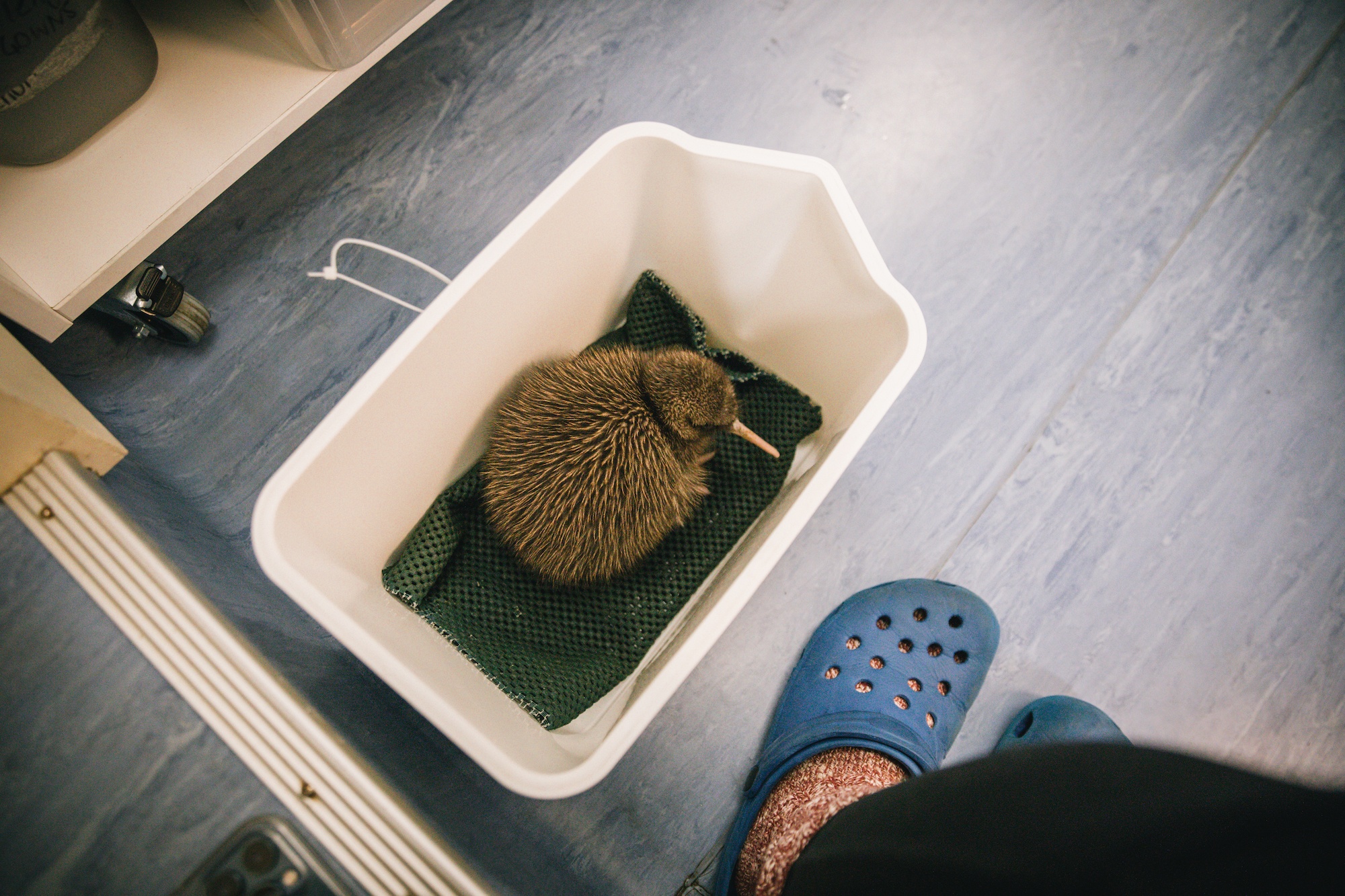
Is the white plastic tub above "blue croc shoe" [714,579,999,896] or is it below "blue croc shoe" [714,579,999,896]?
above

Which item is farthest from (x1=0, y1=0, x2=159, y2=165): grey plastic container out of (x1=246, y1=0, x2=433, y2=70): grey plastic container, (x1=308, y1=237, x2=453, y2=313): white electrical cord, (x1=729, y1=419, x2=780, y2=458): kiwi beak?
(x1=729, y1=419, x2=780, y2=458): kiwi beak

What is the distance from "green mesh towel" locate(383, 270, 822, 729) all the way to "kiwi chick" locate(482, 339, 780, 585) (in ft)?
0.22

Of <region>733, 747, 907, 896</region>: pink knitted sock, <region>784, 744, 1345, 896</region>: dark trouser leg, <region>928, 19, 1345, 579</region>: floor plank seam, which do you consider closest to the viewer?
<region>784, 744, 1345, 896</region>: dark trouser leg

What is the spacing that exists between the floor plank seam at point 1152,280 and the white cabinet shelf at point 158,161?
4.12 feet

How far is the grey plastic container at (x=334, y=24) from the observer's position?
0.85m

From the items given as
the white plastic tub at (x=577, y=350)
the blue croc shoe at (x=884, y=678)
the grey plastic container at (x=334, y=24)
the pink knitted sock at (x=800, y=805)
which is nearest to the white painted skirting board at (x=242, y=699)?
the white plastic tub at (x=577, y=350)

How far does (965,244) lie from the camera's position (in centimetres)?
124

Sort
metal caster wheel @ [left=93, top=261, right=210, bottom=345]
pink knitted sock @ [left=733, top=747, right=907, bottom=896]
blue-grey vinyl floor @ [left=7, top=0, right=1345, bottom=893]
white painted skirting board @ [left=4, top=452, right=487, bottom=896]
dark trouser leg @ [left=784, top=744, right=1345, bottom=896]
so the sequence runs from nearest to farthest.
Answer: dark trouser leg @ [left=784, top=744, right=1345, bottom=896], white painted skirting board @ [left=4, top=452, right=487, bottom=896], pink knitted sock @ [left=733, top=747, right=907, bottom=896], metal caster wheel @ [left=93, top=261, right=210, bottom=345], blue-grey vinyl floor @ [left=7, top=0, right=1345, bottom=893]

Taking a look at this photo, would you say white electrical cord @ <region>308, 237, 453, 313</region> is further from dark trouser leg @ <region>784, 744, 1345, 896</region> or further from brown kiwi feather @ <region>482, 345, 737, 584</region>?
dark trouser leg @ <region>784, 744, 1345, 896</region>

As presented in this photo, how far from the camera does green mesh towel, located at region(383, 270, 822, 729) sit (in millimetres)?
886

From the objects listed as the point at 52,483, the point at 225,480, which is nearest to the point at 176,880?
the point at 52,483

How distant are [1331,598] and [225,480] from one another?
194 centimetres

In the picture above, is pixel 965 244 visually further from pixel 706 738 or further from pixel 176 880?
pixel 176 880

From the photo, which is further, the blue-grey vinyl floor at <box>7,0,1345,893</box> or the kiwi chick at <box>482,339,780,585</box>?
the blue-grey vinyl floor at <box>7,0,1345,893</box>
